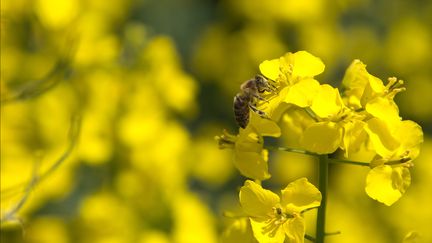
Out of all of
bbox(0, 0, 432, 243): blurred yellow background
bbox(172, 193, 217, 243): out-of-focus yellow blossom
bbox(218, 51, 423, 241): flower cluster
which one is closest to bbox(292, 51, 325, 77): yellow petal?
bbox(218, 51, 423, 241): flower cluster

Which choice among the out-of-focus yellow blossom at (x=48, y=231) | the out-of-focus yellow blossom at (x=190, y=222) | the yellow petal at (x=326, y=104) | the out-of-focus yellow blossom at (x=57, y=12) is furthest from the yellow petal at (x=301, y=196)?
the out-of-focus yellow blossom at (x=57, y=12)

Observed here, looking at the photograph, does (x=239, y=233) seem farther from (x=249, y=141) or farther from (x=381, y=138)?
(x=381, y=138)

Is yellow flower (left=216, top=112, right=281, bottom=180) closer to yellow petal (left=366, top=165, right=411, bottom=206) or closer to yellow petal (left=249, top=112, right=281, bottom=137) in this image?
yellow petal (left=249, top=112, right=281, bottom=137)

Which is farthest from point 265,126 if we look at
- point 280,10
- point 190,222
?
point 280,10

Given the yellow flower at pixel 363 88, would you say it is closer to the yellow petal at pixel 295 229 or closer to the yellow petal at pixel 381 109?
the yellow petal at pixel 381 109

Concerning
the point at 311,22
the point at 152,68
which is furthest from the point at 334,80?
the point at 152,68

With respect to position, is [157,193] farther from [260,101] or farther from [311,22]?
[311,22]
